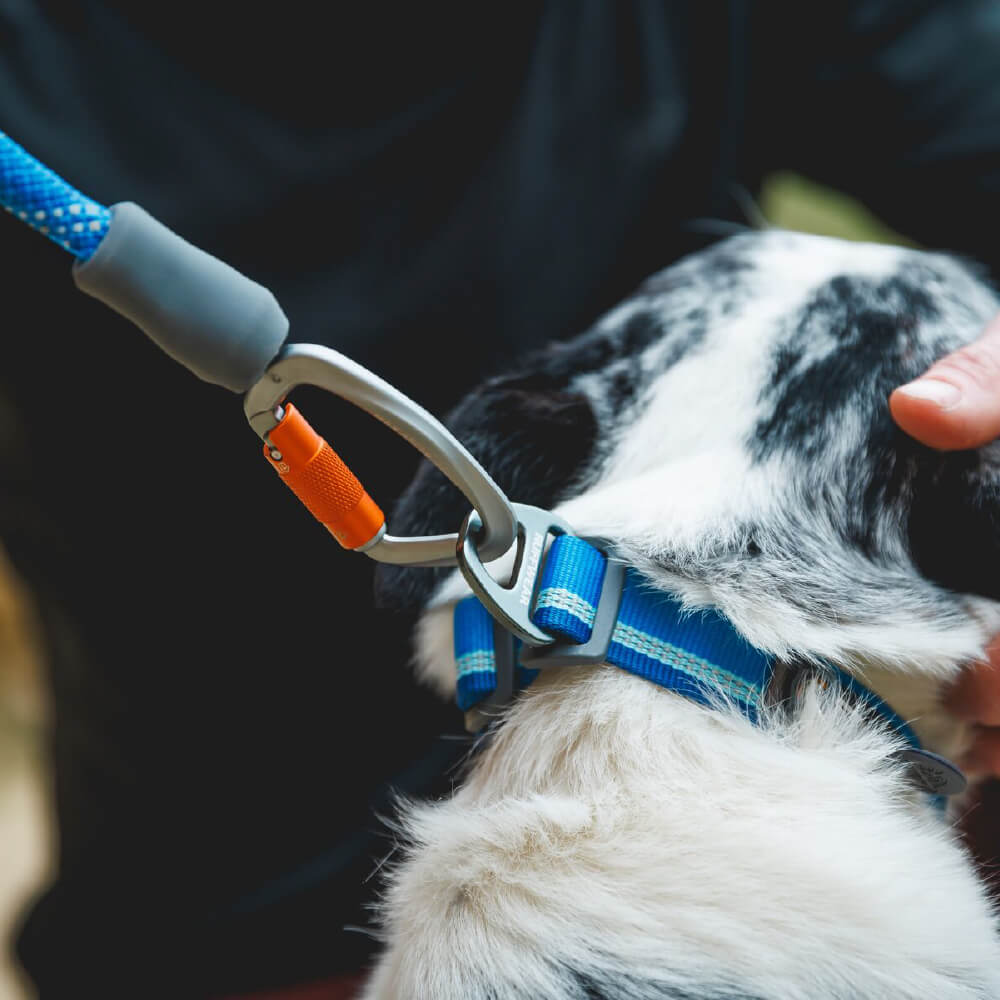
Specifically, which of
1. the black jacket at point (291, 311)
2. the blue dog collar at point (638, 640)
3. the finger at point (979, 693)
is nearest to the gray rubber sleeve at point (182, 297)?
the blue dog collar at point (638, 640)

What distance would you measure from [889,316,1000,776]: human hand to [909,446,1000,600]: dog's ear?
0.02 metres

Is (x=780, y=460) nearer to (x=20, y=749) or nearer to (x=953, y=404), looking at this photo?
(x=953, y=404)

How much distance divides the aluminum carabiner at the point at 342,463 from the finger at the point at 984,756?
2.15ft

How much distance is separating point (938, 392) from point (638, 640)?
37 centimetres

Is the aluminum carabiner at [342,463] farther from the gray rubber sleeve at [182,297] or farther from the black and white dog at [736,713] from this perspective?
the black and white dog at [736,713]

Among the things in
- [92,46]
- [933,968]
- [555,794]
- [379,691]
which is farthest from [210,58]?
[933,968]

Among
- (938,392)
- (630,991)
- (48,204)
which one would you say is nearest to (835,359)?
(938,392)

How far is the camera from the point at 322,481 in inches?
27.6

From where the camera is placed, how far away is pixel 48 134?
1128 mm

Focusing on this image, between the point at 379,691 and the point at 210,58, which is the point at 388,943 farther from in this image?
the point at 210,58

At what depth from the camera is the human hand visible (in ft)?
2.88

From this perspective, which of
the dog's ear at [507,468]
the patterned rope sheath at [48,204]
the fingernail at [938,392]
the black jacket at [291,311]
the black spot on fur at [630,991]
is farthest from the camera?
the black jacket at [291,311]

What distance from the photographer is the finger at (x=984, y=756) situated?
106cm

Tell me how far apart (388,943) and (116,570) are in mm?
651
